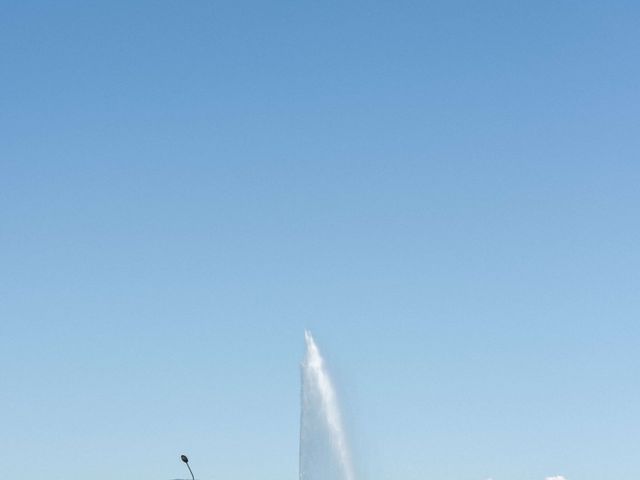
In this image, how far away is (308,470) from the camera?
65.8 m

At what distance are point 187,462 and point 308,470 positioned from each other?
10753mm

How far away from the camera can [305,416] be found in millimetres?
68750

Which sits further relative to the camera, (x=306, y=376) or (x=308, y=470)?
(x=306, y=376)

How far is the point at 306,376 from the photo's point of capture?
70562 mm

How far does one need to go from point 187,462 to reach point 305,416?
975 cm

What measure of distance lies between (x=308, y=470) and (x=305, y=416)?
13.5ft

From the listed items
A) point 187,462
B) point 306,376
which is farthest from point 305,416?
point 187,462

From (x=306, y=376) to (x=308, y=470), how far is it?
710 centimetres

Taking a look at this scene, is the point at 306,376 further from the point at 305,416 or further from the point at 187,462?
the point at 187,462

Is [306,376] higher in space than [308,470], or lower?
higher

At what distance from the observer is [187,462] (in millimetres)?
72438

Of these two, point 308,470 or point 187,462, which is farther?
point 187,462

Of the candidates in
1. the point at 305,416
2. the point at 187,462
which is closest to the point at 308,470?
the point at 305,416

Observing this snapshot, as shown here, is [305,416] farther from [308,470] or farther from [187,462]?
[187,462]
